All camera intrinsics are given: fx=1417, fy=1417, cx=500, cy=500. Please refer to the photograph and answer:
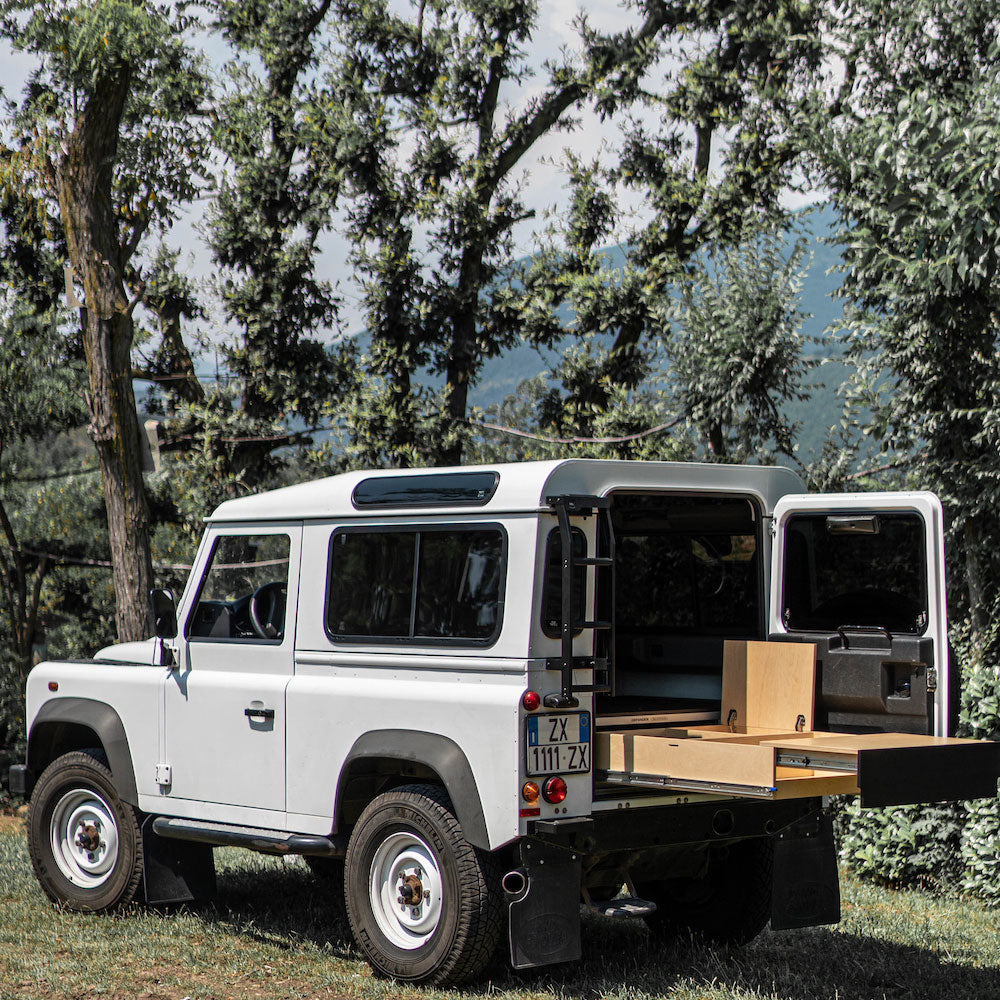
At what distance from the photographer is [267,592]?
7.21 meters

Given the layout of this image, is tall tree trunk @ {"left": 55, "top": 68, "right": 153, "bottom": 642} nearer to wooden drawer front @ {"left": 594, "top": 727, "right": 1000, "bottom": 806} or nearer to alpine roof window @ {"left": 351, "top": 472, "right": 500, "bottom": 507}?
alpine roof window @ {"left": 351, "top": 472, "right": 500, "bottom": 507}

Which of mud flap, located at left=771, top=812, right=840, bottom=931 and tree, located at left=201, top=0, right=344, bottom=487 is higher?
tree, located at left=201, top=0, right=344, bottom=487

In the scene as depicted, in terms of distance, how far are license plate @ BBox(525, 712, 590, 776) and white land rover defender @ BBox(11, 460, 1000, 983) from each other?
0.01 m

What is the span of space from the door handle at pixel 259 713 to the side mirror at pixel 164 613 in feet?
2.34

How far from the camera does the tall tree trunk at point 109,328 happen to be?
11562 millimetres

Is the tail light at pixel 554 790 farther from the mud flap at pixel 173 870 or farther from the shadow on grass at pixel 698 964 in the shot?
the mud flap at pixel 173 870

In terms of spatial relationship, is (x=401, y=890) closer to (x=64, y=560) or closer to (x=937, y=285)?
(x=937, y=285)

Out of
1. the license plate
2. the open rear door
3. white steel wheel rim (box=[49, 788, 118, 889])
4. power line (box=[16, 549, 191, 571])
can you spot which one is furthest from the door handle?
power line (box=[16, 549, 191, 571])

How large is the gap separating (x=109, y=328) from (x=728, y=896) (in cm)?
718

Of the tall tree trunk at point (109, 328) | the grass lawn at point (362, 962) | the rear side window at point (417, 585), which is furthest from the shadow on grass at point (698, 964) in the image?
the tall tree trunk at point (109, 328)

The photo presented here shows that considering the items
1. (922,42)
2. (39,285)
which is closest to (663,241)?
(922,42)

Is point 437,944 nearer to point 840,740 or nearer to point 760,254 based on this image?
point 840,740

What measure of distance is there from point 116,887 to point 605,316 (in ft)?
29.1

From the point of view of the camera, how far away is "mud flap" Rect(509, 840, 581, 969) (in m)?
5.71
